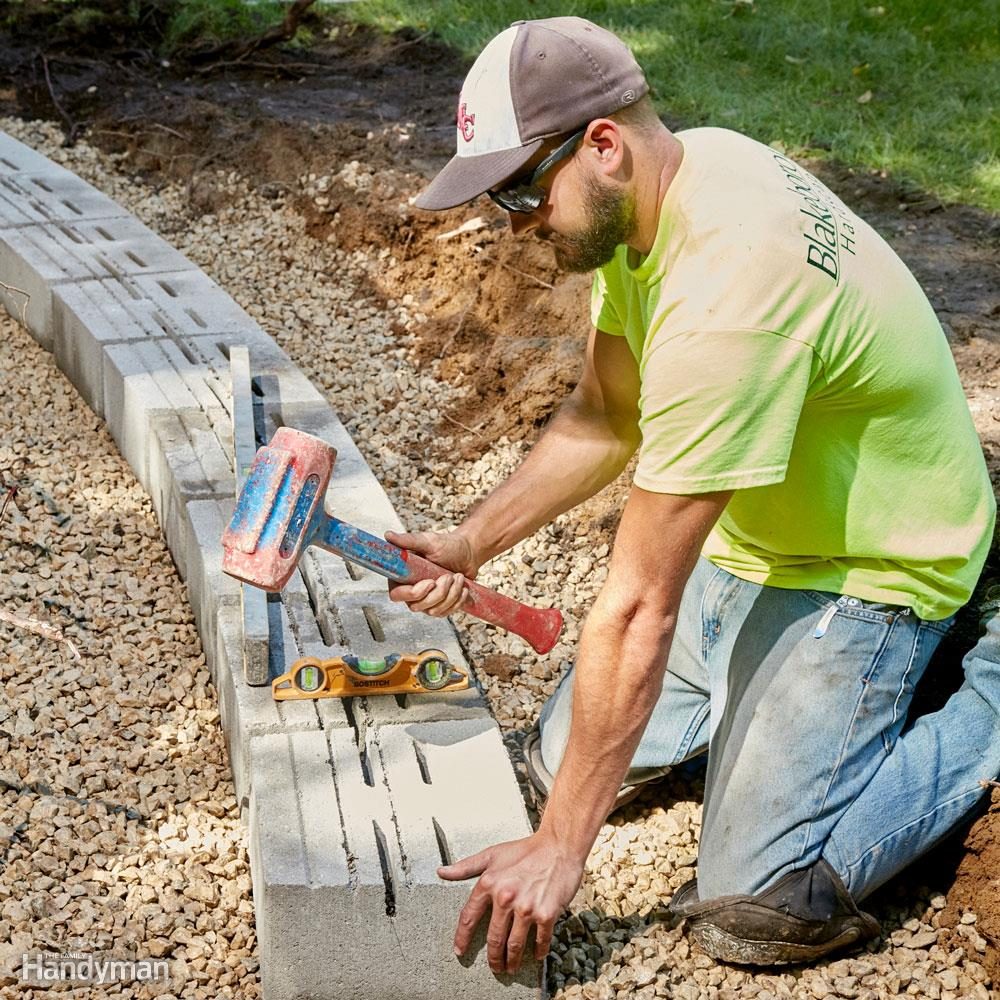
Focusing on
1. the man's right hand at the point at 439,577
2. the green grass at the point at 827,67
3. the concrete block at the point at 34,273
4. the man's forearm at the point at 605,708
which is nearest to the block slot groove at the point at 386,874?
the man's forearm at the point at 605,708

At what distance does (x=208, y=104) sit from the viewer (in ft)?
25.6

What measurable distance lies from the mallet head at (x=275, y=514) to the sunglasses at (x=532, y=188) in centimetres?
60

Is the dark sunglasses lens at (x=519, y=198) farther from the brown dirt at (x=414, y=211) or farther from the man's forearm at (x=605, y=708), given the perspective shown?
the brown dirt at (x=414, y=211)

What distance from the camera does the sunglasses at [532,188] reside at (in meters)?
2.50

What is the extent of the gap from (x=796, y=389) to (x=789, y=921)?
1132mm

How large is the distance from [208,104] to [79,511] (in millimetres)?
4135

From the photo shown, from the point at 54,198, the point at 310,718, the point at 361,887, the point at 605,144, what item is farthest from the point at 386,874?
the point at 54,198

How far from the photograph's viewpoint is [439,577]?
115 inches

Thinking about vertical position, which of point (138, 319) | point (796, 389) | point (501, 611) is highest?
point (796, 389)

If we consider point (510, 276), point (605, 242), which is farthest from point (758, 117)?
point (605, 242)

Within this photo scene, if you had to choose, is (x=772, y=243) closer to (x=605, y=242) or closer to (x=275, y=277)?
(x=605, y=242)

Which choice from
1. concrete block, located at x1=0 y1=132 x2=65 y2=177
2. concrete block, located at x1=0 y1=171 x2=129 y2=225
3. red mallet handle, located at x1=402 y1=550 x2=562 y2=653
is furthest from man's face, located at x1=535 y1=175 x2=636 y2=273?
concrete block, located at x1=0 y1=132 x2=65 y2=177

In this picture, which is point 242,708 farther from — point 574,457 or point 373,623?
point 574,457

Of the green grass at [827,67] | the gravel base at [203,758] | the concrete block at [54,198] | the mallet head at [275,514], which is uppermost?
the mallet head at [275,514]
